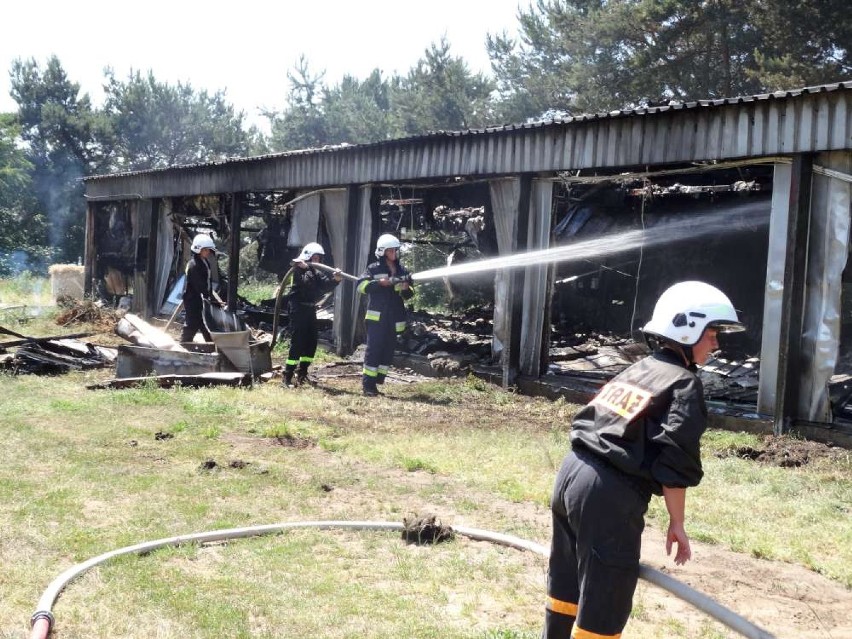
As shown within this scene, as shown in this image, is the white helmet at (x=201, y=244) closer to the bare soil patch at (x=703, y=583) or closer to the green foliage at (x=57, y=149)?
the bare soil patch at (x=703, y=583)

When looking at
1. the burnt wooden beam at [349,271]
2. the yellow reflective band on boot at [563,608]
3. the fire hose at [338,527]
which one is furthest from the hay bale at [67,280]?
the yellow reflective band on boot at [563,608]

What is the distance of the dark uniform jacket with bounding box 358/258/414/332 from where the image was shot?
10.6m

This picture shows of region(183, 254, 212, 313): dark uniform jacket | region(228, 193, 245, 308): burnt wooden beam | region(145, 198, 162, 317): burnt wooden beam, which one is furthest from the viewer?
region(145, 198, 162, 317): burnt wooden beam

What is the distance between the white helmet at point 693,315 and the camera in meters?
3.11

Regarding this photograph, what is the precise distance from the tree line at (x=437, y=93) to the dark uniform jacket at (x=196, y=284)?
35.5 ft

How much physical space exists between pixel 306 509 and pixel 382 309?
17.3ft

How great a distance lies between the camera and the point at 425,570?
4.49 m

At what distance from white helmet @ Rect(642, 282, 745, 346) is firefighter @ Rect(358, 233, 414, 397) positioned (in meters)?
7.42

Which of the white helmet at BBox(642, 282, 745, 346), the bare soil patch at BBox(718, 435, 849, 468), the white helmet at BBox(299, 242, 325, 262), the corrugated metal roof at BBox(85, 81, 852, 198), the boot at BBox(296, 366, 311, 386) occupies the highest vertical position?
the corrugated metal roof at BBox(85, 81, 852, 198)

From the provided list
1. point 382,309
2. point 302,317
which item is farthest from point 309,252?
point 382,309

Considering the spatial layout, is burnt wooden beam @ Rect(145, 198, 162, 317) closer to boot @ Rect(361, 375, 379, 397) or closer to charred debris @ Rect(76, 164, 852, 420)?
charred debris @ Rect(76, 164, 852, 420)

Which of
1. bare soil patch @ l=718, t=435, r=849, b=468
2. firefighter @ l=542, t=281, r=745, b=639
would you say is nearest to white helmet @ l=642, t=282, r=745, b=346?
firefighter @ l=542, t=281, r=745, b=639

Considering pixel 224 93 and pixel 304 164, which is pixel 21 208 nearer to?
pixel 224 93

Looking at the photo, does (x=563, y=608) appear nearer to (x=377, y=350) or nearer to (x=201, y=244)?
(x=377, y=350)
